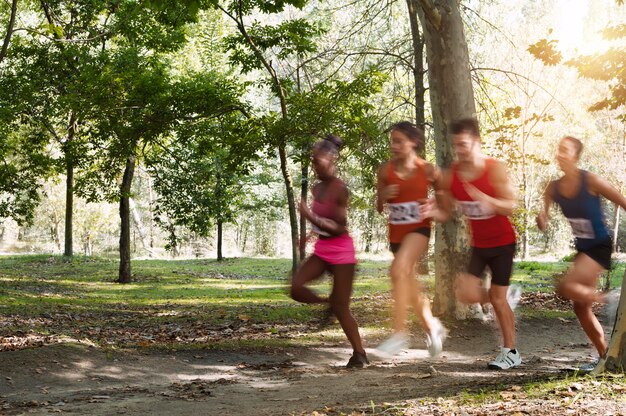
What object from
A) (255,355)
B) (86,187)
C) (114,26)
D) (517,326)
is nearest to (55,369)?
(255,355)

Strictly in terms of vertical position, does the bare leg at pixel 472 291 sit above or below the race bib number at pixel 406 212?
below

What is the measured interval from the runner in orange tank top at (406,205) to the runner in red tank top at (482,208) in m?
0.22

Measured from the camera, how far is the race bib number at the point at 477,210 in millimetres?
6399

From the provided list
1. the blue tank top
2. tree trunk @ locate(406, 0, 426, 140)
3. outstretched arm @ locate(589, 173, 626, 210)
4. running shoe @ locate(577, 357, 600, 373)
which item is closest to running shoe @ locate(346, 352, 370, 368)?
running shoe @ locate(577, 357, 600, 373)

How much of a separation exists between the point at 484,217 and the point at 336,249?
58.8 inches

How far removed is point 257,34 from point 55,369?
29.3 feet

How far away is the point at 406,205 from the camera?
21.5 ft

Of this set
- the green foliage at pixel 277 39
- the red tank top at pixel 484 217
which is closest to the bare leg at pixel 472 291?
the red tank top at pixel 484 217

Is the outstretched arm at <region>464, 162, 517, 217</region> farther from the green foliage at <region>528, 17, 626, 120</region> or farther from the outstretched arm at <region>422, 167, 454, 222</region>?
the green foliage at <region>528, 17, 626, 120</region>

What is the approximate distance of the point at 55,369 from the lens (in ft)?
25.8

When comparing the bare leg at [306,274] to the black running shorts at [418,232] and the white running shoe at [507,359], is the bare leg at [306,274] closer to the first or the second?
the black running shorts at [418,232]

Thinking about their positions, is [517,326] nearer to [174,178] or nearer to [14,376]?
[14,376]

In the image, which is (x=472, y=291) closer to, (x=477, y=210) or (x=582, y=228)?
(x=477, y=210)

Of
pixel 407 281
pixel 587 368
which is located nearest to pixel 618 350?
pixel 587 368
